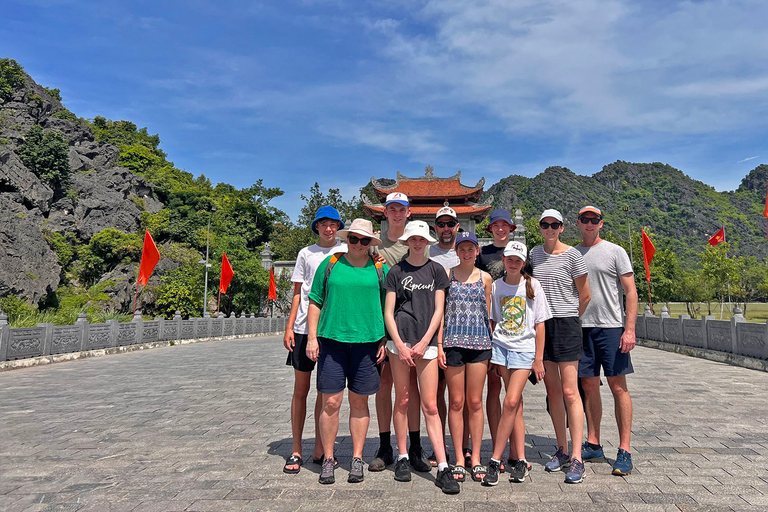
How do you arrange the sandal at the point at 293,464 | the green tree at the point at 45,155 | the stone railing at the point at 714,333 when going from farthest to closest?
the green tree at the point at 45,155 → the stone railing at the point at 714,333 → the sandal at the point at 293,464

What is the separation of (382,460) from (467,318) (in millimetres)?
1305

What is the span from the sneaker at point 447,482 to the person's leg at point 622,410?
4.62 feet

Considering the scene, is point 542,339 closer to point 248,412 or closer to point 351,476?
point 351,476

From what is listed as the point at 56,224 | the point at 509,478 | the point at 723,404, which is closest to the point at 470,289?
the point at 509,478

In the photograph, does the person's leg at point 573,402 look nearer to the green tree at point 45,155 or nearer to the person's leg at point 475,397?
the person's leg at point 475,397

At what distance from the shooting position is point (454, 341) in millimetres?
3484

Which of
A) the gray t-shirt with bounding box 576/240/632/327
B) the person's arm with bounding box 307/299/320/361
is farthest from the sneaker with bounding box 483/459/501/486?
the person's arm with bounding box 307/299/320/361

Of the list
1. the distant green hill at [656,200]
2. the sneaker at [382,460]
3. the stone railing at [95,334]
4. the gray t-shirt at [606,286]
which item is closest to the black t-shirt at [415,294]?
the sneaker at [382,460]

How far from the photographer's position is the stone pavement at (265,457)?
10.1 feet

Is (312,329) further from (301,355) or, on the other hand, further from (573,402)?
(573,402)

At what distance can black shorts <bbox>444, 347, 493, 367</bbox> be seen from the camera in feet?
11.5

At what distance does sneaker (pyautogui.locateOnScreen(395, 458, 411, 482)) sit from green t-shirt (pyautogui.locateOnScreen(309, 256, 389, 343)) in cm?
91

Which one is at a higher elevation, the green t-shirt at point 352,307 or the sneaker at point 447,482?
the green t-shirt at point 352,307

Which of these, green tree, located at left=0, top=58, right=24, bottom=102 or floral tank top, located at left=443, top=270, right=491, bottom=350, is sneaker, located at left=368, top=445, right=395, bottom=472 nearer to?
floral tank top, located at left=443, top=270, right=491, bottom=350
